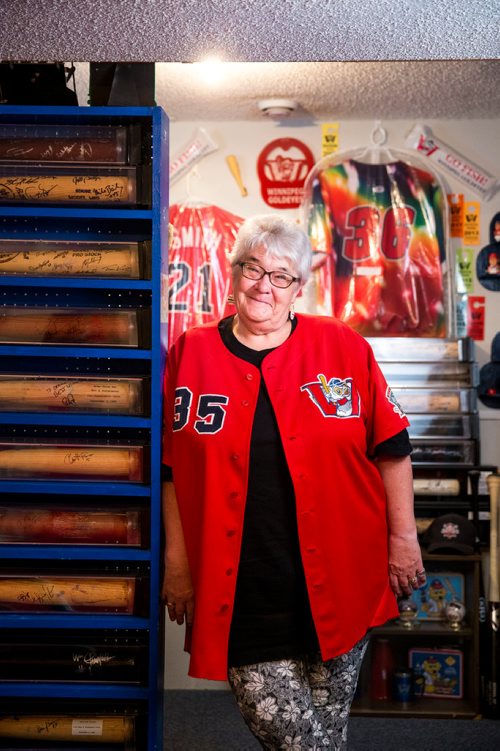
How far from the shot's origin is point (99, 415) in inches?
102

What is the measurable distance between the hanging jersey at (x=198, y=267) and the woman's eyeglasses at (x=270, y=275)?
197cm

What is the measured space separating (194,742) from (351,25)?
272 cm

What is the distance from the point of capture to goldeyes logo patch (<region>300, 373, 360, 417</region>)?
8.03ft

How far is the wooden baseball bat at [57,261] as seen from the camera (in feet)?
8.55

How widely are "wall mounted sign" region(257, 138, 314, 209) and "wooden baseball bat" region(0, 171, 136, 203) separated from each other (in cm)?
214

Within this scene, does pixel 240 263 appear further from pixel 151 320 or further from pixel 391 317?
pixel 391 317

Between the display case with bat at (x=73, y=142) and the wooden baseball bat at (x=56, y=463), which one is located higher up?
the display case with bat at (x=73, y=142)

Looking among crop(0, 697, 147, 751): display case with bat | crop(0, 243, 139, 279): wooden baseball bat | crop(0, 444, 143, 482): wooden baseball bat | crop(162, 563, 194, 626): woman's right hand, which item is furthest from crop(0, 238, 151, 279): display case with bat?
crop(0, 697, 147, 751): display case with bat

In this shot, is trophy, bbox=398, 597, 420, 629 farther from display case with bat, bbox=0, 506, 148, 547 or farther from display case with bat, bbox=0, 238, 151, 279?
display case with bat, bbox=0, 238, 151, 279

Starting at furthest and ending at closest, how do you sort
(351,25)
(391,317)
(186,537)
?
(391,317) → (186,537) → (351,25)

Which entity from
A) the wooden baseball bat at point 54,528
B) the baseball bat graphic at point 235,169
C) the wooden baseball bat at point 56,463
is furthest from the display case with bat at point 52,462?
the baseball bat graphic at point 235,169

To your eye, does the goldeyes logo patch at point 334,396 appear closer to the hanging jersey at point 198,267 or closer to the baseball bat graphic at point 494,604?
the baseball bat graphic at point 494,604

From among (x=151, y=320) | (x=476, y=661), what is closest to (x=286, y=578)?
(x=151, y=320)

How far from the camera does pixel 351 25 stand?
232 cm
